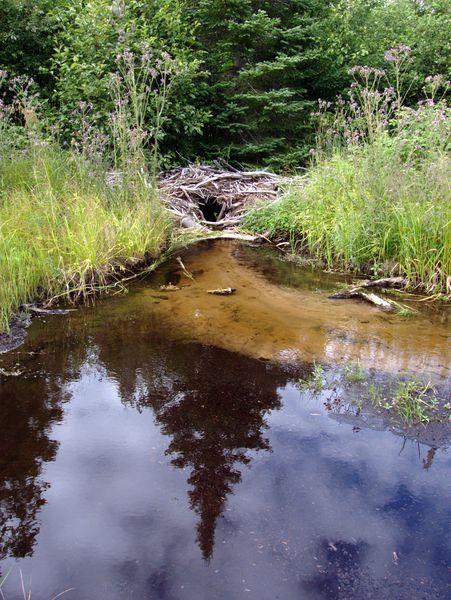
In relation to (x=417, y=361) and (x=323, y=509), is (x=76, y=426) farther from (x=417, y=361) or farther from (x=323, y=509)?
(x=417, y=361)

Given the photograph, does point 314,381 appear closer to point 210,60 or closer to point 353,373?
point 353,373

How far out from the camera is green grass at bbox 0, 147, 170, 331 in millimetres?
4766

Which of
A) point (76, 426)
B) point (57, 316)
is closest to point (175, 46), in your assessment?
point (57, 316)

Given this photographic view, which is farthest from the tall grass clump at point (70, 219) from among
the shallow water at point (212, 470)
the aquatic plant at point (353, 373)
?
the aquatic plant at point (353, 373)

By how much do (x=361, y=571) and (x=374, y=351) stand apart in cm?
203

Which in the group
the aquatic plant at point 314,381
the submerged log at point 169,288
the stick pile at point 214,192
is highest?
the stick pile at point 214,192

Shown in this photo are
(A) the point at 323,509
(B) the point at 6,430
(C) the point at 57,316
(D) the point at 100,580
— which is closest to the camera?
(D) the point at 100,580

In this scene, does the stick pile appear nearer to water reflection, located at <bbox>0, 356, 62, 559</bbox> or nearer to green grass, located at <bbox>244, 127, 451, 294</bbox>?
green grass, located at <bbox>244, 127, 451, 294</bbox>

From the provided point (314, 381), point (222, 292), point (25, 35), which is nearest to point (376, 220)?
point (222, 292)

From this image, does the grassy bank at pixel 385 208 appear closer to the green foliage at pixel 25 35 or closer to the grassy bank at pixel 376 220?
the grassy bank at pixel 376 220

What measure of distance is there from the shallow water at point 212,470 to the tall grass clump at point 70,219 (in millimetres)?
679

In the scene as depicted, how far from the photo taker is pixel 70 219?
17.5 feet

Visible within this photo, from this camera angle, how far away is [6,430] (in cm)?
289

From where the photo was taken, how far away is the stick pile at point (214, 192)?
8.02 m
